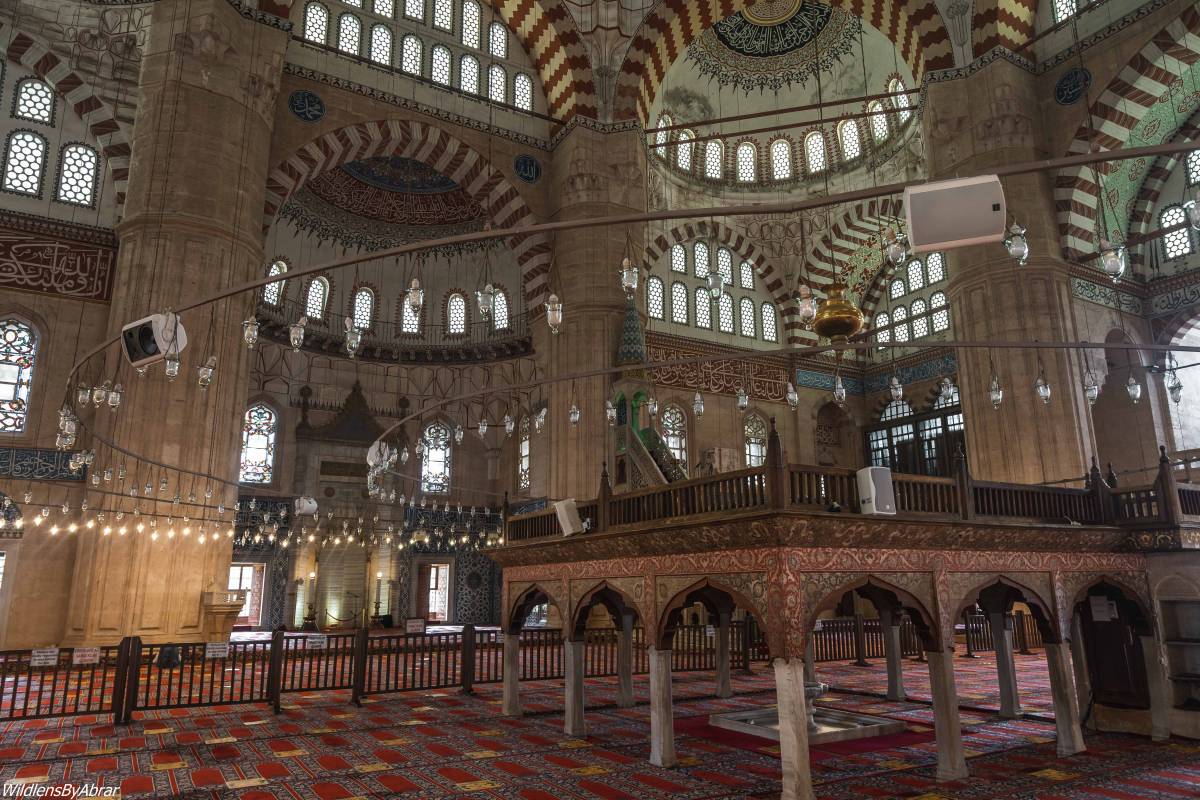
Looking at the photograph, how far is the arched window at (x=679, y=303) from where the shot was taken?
61.7 ft

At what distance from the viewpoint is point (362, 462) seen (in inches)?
701

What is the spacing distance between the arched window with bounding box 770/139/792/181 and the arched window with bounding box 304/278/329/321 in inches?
454

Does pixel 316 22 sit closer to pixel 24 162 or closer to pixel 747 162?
Result: pixel 24 162

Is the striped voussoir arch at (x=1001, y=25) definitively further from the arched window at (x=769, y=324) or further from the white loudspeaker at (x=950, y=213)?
the white loudspeaker at (x=950, y=213)

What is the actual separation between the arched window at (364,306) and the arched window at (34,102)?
685 cm

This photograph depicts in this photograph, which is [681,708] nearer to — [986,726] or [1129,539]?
[986,726]

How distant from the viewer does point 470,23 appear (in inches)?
665

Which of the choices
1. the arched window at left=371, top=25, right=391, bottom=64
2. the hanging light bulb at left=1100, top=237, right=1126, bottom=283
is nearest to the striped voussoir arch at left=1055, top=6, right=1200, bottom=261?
the hanging light bulb at left=1100, top=237, right=1126, bottom=283

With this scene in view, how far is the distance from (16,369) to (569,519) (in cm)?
1048

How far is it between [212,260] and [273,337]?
5826mm

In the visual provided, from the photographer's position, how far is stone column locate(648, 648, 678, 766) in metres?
5.66

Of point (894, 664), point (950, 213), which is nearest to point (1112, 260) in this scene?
point (950, 213)

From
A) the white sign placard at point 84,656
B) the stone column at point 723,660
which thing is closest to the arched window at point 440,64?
the white sign placard at point 84,656

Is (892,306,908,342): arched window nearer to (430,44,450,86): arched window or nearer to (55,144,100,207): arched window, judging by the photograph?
(430,44,450,86): arched window
